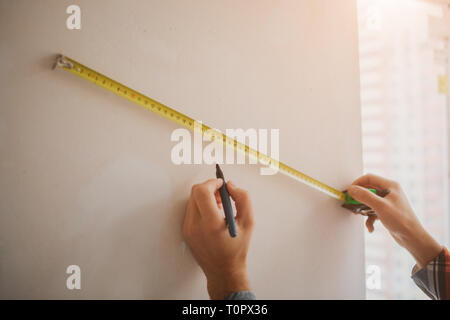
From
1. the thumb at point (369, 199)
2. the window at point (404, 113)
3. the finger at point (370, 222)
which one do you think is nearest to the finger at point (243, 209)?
the thumb at point (369, 199)

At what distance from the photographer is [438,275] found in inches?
27.0

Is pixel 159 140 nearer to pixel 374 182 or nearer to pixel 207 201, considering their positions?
pixel 207 201

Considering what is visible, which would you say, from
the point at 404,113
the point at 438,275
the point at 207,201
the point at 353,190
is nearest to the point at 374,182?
the point at 353,190

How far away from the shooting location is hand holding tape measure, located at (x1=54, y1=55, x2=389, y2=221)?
0.54 meters

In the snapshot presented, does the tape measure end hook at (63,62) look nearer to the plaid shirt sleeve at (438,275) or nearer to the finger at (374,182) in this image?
the finger at (374,182)

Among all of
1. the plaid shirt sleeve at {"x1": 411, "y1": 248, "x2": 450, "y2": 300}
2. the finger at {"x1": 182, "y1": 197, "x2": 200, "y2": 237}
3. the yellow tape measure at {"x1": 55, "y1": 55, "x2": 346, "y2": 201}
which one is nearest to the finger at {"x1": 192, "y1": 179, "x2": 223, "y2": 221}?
the finger at {"x1": 182, "y1": 197, "x2": 200, "y2": 237}

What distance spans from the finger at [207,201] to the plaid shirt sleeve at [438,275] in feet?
2.22

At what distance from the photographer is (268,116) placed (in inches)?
29.4

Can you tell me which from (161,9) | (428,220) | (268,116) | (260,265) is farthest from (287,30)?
(428,220)

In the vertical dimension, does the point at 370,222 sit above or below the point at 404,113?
below

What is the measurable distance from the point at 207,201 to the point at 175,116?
0.77 ft

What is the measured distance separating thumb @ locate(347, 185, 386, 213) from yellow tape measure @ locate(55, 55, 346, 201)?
0.07m

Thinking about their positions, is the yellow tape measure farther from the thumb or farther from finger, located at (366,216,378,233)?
finger, located at (366,216,378,233)
